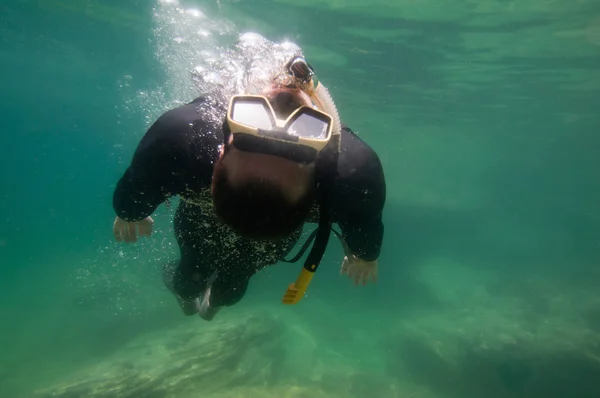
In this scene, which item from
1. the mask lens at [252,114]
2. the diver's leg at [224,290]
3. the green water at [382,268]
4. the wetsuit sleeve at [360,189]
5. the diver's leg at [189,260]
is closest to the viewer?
the mask lens at [252,114]

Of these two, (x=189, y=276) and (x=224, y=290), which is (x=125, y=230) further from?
(x=224, y=290)

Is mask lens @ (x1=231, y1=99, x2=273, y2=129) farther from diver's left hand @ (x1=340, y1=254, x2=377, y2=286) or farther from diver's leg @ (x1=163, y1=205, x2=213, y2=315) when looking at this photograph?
diver's left hand @ (x1=340, y1=254, x2=377, y2=286)

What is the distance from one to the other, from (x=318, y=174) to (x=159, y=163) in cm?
118

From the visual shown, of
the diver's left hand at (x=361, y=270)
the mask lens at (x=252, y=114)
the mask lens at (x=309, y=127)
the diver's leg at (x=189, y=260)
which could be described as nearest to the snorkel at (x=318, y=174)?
the mask lens at (x=309, y=127)

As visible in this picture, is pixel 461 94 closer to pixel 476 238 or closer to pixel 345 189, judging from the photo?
pixel 476 238

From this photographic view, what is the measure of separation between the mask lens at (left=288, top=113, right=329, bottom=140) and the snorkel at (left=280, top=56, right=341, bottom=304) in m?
0.14

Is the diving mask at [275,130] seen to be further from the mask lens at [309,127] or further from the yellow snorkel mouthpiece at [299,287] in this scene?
the yellow snorkel mouthpiece at [299,287]

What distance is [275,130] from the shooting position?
73.8 inches

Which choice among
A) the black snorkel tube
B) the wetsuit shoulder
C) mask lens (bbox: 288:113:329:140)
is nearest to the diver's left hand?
the black snorkel tube

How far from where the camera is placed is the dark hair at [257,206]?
1872 mm

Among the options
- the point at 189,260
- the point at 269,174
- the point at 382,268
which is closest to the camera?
the point at 269,174

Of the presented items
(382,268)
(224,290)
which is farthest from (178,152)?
(382,268)

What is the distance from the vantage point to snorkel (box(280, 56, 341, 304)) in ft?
6.93

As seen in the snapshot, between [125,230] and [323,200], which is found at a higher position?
[323,200]
